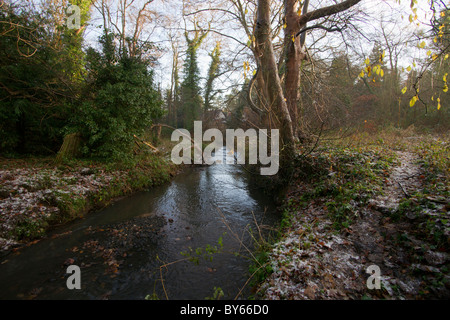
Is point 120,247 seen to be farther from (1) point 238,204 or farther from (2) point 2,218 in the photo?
(1) point 238,204

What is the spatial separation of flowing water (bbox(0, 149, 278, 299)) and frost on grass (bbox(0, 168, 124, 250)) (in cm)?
47

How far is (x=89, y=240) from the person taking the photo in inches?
191

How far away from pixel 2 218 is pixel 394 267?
7510 mm

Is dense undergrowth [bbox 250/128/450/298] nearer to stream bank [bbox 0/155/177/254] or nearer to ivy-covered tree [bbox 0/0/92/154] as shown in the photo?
stream bank [bbox 0/155/177/254]

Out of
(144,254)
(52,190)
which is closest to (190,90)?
(52,190)

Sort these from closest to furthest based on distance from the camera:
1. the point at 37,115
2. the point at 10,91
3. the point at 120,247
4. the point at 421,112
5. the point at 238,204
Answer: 1. the point at 120,247
2. the point at 238,204
3. the point at 10,91
4. the point at 37,115
5. the point at 421,112

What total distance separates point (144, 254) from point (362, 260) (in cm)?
401

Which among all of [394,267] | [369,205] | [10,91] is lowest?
[394,267]

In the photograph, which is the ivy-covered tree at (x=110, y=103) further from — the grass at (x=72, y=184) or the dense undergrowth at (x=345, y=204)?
the dense undergrowth at (x=345, y=204)

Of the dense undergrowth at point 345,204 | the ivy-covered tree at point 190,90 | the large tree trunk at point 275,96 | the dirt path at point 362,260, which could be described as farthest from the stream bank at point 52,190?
the ivy-covered tree at point 190,90

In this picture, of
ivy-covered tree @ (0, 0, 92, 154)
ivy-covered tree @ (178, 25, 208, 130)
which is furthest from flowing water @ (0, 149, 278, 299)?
ivy-covered tree @ (178, 25, 208, 130)

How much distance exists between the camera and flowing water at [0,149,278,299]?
3.44 meters
